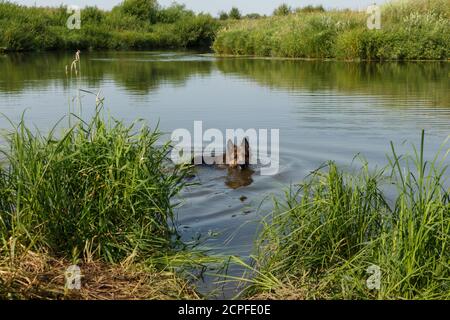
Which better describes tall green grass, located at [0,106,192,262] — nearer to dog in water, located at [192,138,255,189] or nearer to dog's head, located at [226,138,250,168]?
dog in water, located at [192,138,255,189]

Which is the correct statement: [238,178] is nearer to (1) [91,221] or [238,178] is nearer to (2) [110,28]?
(1) [91,221]

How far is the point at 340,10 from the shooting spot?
1174 inches

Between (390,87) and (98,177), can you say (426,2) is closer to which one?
(390,87)

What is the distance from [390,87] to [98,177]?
11.7 m

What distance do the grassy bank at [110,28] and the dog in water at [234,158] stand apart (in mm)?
26094

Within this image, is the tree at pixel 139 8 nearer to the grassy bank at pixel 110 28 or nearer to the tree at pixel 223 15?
the grassy bank at pixel 110 28

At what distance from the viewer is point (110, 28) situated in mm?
40969

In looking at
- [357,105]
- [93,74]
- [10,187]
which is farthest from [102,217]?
[93,74]

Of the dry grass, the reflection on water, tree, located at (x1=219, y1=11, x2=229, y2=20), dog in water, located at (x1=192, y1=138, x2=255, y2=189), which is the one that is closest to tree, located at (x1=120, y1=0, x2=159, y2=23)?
tree, located at (x1=219, y1=11, x2=229, y2=20)

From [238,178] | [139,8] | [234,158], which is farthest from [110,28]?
[238,178]

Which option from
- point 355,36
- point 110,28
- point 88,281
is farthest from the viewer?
point 110,28

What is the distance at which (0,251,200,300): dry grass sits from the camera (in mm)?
3309

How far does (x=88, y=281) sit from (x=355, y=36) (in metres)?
21.1

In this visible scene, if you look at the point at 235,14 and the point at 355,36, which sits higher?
the point at 235,14
